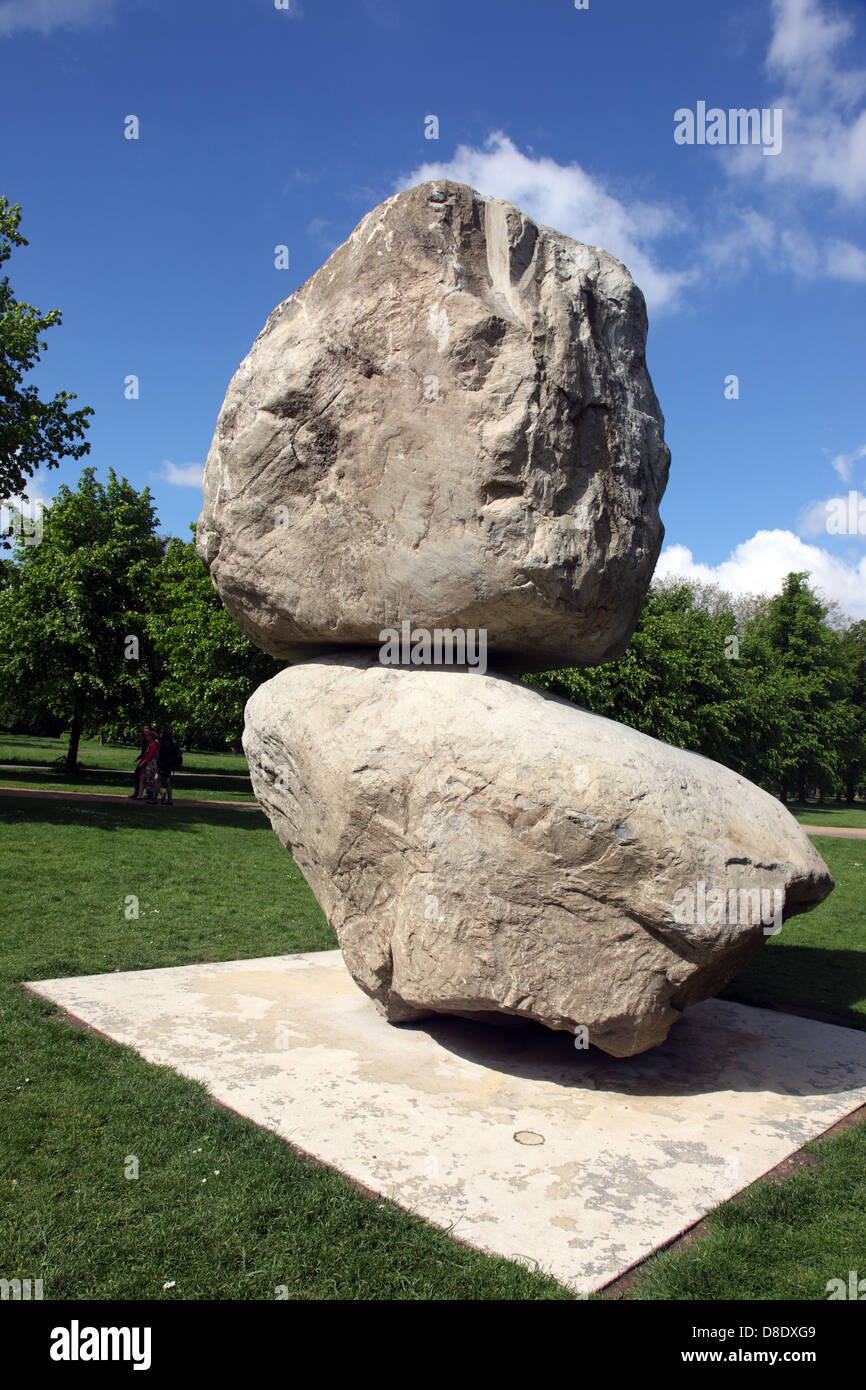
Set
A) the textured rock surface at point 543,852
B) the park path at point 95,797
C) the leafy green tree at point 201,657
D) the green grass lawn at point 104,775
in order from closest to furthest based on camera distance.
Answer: the textured rock surface at point 543,852 < the park path at point 95,797 < the leafy green tree at point 201,657 < the green grass lawn at point 104,775

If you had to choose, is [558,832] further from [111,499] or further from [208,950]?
Result: [111,499]

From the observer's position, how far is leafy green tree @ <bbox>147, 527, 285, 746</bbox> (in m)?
20.5

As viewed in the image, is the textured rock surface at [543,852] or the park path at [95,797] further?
the park path at [95,797]

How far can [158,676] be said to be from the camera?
76.4ft

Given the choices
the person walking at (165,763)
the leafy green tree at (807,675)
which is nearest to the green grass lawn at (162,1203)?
the person walking at (165,763)

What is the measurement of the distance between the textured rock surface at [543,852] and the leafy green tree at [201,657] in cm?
1498

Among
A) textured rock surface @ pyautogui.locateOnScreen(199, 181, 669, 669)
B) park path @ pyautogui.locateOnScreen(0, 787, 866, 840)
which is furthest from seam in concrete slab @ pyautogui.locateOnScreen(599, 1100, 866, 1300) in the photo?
park path @ pyautogui.locateOnScreen(0, 787, 866, 840)

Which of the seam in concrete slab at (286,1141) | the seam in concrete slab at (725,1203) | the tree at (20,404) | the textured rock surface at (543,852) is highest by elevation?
the tree at (20,404)

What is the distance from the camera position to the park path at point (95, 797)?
66.2ft

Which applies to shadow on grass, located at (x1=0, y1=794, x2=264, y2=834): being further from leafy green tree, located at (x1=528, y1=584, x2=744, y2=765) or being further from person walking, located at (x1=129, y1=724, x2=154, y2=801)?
leafy green tree, located at (x1=528, y1=584, x2=744, y2=765)

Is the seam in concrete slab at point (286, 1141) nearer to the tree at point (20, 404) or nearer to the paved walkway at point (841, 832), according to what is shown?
the tree at point (20, 404)

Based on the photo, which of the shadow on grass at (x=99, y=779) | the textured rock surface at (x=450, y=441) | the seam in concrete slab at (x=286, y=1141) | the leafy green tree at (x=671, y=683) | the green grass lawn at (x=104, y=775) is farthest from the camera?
the green grass lawn at (x=104, y=775)

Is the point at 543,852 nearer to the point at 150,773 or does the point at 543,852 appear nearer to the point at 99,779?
the point at 150,773
